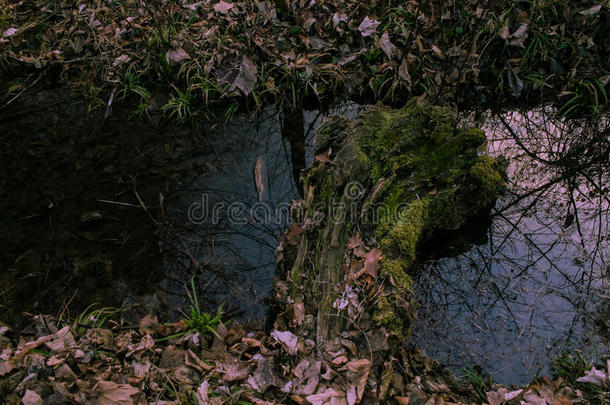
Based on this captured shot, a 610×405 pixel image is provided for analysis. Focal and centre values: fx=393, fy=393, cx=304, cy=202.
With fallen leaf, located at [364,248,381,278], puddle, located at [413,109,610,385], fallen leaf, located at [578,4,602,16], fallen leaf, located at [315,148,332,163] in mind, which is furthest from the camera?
fallen leaf, located at [578,4,602,16]

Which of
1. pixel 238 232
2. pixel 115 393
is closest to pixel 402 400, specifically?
pixel 115 393

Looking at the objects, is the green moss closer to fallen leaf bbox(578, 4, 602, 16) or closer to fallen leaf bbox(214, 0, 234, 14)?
fallen leaf bbox(214, 0, 234, 14)

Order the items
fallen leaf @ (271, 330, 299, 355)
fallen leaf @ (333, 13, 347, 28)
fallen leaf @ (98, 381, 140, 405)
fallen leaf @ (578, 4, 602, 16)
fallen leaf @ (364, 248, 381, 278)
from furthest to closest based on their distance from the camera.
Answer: fallen leaf @ (333, 13, 347, 28) < fallen leaf @ (578, 4, 602, 16) < fallen leaf @ (364, 248, 381, 278) < fallen leaf @ (271, 330, 299, 355) < fallen leaf @ (98, 381, 140, 405)

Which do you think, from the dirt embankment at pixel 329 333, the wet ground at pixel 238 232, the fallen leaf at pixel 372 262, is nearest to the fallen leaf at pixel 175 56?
the wet ground at pixel 238 232

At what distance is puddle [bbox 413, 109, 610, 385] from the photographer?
85.3 inches

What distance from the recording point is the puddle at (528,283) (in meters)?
2.17

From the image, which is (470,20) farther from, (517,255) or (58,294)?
(58,294)

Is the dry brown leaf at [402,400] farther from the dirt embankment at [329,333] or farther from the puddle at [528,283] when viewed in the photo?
the puddle at [528,283]

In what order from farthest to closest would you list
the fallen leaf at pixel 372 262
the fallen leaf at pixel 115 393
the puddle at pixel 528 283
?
the puddle at pixel 528 283 < the fallen leaf at pixel 372 262 < the fallen leaf at pixel 115 393

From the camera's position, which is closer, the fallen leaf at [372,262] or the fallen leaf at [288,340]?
the fallen leaf at [288,340]

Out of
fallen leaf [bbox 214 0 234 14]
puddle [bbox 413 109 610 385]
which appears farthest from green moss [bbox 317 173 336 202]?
fallen leaf [bbox 214 0 234 14]

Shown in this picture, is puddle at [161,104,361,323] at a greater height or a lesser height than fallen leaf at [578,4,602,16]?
lesser

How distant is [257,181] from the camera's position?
3111mm

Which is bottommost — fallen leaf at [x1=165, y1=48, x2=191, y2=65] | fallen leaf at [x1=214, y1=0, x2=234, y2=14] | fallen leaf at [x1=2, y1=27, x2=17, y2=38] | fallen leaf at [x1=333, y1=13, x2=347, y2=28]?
fallen leaf at [x1=2, y1=27, x2=17, y2=38]
